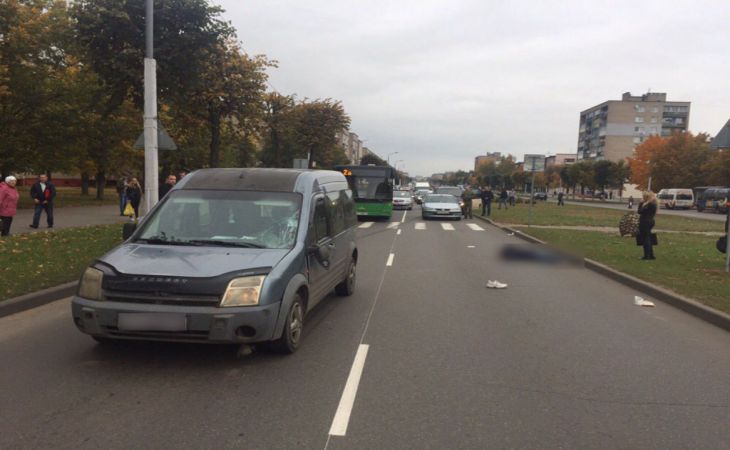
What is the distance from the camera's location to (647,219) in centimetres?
1159

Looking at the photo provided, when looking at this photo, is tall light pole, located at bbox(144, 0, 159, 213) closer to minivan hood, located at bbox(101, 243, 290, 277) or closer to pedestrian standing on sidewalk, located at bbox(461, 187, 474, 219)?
minivan hood, located at bbox(101, 243, 290, 277)

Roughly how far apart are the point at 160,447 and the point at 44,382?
165cm

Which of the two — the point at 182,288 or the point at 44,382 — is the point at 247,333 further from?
the point at 44,382

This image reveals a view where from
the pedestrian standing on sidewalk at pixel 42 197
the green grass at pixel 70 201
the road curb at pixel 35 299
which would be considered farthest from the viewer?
the green grass at pixel 70 201

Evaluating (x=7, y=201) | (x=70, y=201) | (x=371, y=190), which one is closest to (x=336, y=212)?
(x=7, y=201)

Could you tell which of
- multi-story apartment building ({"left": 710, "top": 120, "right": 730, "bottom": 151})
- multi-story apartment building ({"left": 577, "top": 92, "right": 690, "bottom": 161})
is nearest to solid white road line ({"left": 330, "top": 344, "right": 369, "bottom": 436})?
multi-story apartment building ({"left": 710, "top": 120, "right": 730, "bottom": 151})

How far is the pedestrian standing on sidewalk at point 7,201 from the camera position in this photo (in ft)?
40.9

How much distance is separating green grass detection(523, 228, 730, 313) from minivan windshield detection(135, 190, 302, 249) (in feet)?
18.8

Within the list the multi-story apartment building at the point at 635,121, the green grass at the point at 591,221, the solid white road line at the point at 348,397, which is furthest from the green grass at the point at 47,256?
the multi-story apartment building at the point at 635,121

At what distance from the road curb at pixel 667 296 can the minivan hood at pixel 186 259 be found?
5471mm

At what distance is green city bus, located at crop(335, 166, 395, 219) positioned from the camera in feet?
82.7

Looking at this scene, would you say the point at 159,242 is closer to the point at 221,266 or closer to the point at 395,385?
the point at 221,266

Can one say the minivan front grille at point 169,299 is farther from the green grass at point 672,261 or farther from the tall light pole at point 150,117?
the tall light pole at point 150,117

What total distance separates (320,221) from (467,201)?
77.5ft
